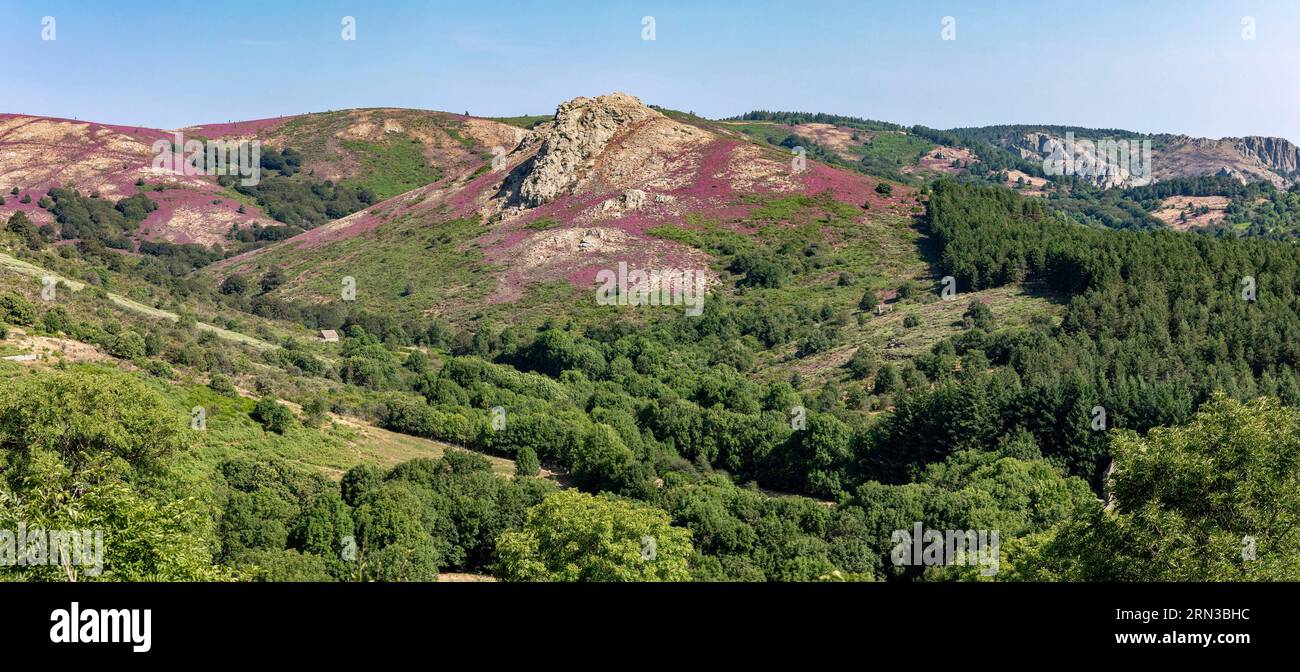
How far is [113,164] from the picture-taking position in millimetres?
170250

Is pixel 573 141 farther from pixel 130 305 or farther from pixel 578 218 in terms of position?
pixel 130 305

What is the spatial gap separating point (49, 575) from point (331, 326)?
85234 mm

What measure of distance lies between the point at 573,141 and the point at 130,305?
6331cm

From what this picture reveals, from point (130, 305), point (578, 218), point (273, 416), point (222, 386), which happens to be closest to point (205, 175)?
point (578, 218)

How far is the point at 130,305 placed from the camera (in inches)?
2933

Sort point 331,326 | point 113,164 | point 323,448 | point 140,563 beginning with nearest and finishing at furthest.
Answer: point 140,563 < point 323,448 < point 331,326 < point 113,164

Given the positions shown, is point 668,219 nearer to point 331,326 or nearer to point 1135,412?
point 331,326

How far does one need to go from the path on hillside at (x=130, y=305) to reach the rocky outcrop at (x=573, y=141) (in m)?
49.4

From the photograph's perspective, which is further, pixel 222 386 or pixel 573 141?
pixel 573 141

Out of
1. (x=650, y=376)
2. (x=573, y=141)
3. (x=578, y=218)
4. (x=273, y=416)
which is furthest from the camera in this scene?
(x=573, y=141)

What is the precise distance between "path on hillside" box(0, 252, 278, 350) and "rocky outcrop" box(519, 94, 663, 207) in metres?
49.4

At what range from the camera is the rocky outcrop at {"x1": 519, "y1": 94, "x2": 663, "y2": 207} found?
126500 millimetres

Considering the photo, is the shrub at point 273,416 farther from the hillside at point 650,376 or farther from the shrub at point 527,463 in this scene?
the shrub at point 527,463
